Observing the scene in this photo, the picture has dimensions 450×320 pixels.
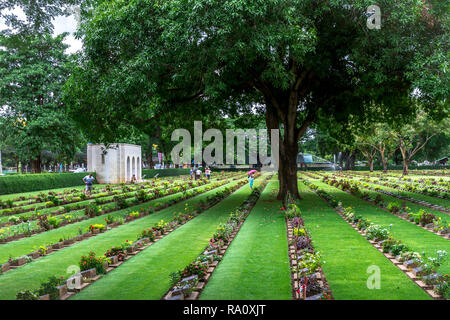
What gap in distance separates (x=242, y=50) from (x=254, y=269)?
792 centimetres

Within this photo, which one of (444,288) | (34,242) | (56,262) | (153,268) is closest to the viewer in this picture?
(444,288)

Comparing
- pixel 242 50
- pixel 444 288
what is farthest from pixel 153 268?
pixel 242 50

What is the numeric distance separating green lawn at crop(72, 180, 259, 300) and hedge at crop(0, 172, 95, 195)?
2141 centimetres

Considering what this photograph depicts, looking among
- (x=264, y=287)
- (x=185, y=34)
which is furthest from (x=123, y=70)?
(x=264, y=287)

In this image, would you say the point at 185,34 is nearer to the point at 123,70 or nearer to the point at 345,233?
the point at 123,70

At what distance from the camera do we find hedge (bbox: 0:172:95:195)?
28234 mm

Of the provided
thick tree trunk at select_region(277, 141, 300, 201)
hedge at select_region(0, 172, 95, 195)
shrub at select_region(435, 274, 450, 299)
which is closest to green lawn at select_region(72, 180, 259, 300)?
shrub at select_region(435, 274, 450, 299)

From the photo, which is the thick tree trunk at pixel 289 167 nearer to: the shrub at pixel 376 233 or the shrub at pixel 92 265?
the shrub at pixel 376 233

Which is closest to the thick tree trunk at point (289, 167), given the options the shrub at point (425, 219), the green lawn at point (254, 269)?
the green lawn at point (254, 269)

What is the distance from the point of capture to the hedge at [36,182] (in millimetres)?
28234

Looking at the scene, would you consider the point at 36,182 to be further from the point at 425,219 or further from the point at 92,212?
the point at 425,219

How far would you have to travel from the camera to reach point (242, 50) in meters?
12.9
